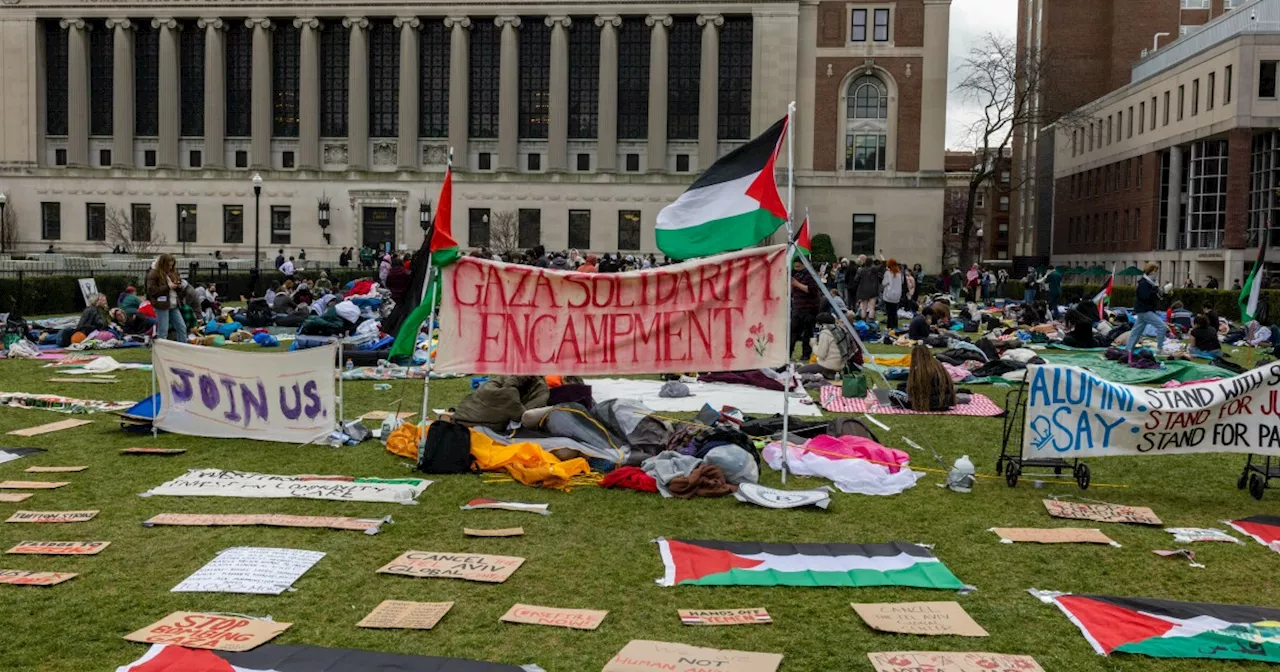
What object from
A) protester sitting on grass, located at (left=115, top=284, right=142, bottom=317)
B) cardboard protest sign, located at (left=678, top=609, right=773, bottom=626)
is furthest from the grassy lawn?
protester sitting on grass, located at (left=115, top=284, right=142, bottom=317)

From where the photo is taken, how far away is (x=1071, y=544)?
9062mm

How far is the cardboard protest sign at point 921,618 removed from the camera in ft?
22.5

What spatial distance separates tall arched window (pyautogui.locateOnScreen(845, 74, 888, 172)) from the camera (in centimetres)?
7069

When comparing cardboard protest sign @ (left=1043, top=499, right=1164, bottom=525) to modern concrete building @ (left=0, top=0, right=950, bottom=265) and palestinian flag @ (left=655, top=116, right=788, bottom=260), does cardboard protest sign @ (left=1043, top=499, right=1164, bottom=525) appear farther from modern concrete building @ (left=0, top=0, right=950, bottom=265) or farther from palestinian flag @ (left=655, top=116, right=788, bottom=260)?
modern concrete building @ (left=0, top=0, right=950, bottom=265)

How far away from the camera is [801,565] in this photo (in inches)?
326

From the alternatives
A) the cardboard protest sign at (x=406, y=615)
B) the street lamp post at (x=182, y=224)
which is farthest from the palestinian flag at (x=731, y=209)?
the street lamp post at (x=182, y=224)

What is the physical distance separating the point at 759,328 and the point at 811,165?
2408 inches

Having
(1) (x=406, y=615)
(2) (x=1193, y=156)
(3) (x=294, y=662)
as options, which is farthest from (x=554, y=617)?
(2) (x=1193, y=156)

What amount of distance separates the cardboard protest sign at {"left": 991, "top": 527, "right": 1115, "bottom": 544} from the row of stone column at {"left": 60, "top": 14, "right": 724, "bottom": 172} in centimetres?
6226

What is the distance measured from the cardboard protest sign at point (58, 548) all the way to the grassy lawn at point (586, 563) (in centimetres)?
10

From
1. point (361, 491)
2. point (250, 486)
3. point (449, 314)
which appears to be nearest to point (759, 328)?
point (449, 314)

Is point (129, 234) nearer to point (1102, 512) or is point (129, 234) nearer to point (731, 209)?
point (731, 209)

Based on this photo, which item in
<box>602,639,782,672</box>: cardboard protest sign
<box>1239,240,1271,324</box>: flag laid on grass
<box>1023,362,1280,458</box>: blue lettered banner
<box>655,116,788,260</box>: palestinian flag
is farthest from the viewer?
<box>1239,240,1271,324</box>: flag laid on grass

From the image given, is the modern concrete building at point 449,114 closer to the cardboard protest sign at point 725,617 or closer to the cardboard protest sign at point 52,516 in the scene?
the cardboard protest sign at point 52,516
